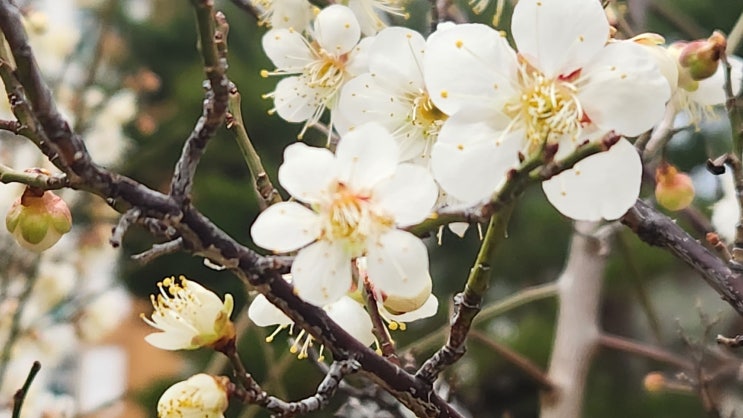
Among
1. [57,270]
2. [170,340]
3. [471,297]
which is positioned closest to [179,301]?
[170,340]

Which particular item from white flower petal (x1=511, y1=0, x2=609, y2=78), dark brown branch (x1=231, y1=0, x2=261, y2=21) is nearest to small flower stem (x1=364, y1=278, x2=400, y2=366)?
white flower petal (x1=511, y1=0, x2=609, y2=78)

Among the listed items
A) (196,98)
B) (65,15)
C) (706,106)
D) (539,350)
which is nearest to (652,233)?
(706,106)

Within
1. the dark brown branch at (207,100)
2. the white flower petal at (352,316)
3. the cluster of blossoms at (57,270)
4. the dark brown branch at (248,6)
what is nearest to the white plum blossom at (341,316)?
the white flower petal at (352,316)

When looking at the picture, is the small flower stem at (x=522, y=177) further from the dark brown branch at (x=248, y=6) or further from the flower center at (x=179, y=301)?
the dark brown branch at (x=248, y=6)

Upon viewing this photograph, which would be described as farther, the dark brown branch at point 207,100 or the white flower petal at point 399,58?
the white flower petal at point 399,58

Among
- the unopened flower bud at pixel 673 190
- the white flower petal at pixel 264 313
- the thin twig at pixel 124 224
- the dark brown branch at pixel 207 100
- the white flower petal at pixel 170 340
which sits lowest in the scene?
the unopened flower bud at pixel 673 190

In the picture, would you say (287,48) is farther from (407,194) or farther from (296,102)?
(407,194)

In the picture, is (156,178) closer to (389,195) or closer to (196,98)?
(196,98)

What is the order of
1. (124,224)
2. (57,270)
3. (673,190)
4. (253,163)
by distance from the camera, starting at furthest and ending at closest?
(57,270) < (673,190) < (253,163) < (124,224)
